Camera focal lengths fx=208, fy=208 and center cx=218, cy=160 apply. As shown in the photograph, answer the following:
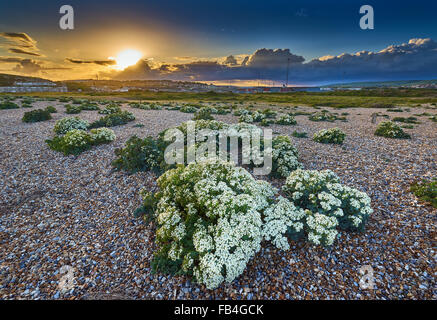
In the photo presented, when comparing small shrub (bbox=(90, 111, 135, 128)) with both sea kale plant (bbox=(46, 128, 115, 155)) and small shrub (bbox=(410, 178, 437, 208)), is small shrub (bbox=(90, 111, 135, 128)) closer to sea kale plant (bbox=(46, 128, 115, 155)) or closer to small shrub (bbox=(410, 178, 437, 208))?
sea kale plant (bbox=(46, 128, 115, 155))

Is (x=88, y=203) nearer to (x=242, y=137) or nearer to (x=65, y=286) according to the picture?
(x=65, y=286)

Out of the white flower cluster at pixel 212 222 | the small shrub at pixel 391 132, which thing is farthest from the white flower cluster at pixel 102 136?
the small shrub at pixel 391 132

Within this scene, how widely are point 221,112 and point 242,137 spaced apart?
1859 centimetres

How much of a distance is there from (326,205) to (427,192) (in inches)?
202

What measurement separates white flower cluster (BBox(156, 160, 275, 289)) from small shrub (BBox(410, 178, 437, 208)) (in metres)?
6.01

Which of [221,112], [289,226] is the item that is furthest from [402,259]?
[221,112]

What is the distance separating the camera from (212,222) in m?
5.31

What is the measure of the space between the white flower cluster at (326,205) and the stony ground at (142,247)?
1.87 ft

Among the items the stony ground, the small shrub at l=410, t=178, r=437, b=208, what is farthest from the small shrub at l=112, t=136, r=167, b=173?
the small shrub at l=410, t=178, r=437, b=208

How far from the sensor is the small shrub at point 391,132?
1622 cm

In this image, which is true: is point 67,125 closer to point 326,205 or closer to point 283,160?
point 283,160

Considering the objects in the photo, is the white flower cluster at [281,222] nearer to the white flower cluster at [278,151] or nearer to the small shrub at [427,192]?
the white flower cluster at [278,151]
